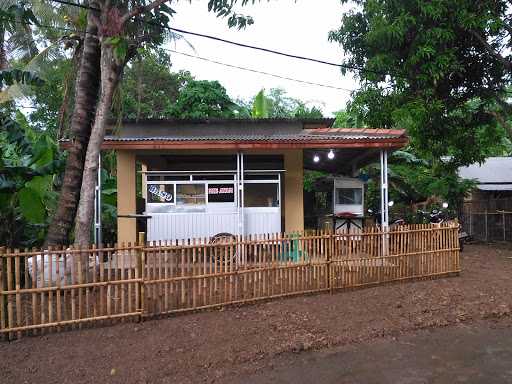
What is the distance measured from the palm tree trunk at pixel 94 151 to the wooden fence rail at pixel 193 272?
0.97 meters

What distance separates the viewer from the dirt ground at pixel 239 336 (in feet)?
14.7

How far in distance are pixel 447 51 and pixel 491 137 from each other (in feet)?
15.6

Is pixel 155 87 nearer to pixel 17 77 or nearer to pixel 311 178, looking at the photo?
pixel 311 178

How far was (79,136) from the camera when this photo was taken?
7777 millimetres

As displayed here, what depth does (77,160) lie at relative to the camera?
7762mm

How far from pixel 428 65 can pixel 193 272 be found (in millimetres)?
8042

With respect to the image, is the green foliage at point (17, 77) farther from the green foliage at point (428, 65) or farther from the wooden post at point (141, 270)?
the green foliage at point (428, 65)

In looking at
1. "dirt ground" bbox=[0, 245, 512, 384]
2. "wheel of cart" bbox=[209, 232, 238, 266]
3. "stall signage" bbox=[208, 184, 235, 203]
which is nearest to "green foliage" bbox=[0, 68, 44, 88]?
"stall signage" bbox=[208, 184, 235, 203]

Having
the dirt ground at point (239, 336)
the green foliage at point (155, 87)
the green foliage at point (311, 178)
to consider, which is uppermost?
the green foliage at point (155, 87)

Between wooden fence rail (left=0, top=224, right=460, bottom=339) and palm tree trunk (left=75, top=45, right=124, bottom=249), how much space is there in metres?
0.97

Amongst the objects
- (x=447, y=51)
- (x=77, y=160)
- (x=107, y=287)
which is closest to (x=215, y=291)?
(x=107, y=287)

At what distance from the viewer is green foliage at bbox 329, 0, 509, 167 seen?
10.8 m

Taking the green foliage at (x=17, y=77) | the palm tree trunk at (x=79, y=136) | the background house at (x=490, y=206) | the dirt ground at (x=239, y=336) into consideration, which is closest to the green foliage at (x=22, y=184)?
the green foliage at (x=17, y=77)

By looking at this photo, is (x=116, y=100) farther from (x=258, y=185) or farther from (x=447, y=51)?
(x=447, y=51)
